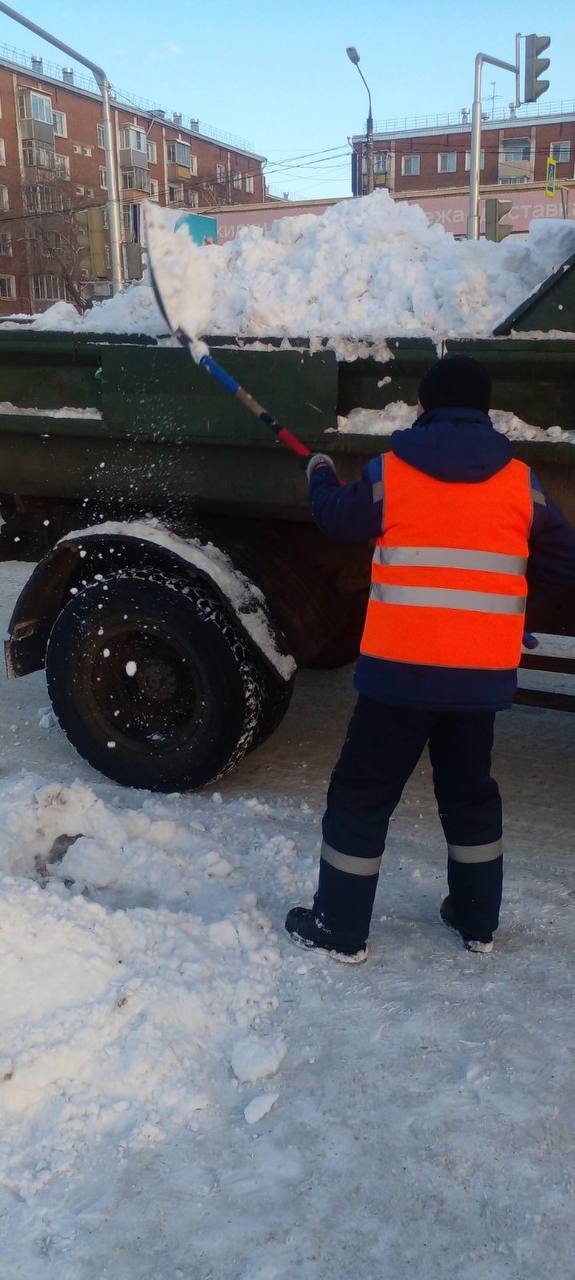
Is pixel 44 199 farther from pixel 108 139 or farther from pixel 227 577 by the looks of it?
pixel 227 577

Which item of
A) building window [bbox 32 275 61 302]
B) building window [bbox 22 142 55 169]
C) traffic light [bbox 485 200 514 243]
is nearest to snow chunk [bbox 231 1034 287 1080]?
traffic light [bbox 485 200 514 243]

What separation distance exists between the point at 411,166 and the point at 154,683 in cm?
5060

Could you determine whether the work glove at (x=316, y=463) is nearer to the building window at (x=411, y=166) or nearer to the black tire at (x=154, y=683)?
the black tire at (x=154, y=683)

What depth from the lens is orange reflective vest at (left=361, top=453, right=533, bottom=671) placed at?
2.36 m

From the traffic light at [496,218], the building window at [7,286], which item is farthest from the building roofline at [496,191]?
the building window at [7,286]

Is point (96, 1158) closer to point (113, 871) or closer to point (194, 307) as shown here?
point (113, 871)

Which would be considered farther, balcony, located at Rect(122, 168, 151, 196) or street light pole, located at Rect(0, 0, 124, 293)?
balcony, located at Rect(122, 168, 151, 196)

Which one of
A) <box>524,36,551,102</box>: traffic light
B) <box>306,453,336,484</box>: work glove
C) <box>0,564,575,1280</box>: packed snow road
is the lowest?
<box>0,564,575,1280</box>: packed snow road

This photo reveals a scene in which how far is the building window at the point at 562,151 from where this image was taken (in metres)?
42.6

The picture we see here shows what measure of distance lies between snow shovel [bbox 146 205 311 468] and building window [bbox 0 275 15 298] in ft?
130

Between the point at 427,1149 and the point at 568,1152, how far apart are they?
292mm

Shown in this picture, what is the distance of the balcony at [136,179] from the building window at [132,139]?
2.98ft

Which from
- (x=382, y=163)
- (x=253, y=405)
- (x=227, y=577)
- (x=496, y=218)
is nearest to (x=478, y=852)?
(x=227, y=577)

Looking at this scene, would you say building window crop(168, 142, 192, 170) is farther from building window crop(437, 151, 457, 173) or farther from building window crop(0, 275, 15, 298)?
building window crop(0, 275, 15, 298)
